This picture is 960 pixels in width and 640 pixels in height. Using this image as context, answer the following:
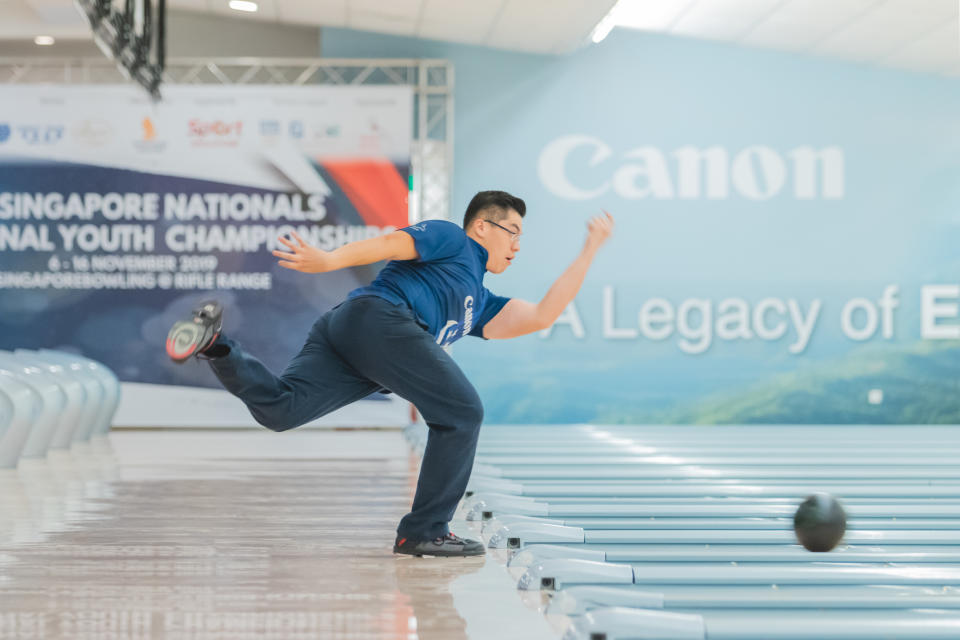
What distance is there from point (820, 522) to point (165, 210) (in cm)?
760

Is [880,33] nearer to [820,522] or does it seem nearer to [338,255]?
[820,522]

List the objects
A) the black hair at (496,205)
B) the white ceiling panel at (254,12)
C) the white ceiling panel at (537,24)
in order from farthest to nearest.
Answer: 1. the white ceiling panel at (254,12)
2. the white ceiling panel at (537,24)
3. the black hair at (496,205)

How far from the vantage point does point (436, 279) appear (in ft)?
10.6

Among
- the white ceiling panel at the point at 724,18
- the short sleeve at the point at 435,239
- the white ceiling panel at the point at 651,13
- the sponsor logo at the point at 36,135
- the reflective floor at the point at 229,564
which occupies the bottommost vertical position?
the reflective floor at the point at 229,564

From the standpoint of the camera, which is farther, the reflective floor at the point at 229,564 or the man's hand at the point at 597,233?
the man's hand at the point at 597,233

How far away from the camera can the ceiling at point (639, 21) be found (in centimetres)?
911

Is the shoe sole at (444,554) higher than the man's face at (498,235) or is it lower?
lower

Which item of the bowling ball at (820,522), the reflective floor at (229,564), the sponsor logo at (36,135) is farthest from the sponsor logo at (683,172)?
the bowling ball at (820,522)

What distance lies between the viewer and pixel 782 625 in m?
2.15

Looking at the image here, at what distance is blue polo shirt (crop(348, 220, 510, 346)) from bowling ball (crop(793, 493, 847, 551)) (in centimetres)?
117

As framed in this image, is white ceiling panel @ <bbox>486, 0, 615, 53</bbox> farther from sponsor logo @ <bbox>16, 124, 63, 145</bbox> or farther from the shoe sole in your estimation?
the shoe sole

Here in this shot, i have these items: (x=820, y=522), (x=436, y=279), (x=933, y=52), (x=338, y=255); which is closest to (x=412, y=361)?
(x=436, y=279)

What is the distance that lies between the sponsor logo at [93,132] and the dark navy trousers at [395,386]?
22.2 feet

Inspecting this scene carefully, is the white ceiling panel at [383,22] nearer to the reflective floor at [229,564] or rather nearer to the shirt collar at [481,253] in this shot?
the reflective floor at [229,564]
